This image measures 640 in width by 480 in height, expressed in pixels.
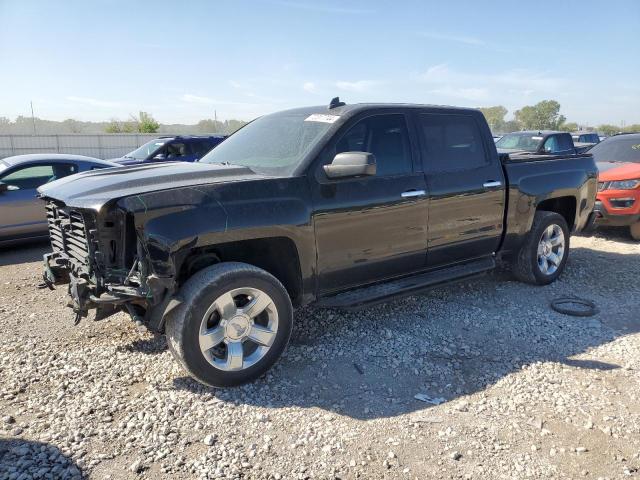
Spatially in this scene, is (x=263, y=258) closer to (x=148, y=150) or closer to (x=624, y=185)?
(x=624, y=185)

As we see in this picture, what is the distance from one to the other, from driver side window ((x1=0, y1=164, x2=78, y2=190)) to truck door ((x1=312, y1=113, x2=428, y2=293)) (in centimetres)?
526

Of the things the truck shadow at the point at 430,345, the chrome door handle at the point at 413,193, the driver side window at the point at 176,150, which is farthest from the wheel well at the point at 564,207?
the driver side window at the point at 176,150

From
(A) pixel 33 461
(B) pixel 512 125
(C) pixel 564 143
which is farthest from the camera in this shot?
(B) pixel 512 125

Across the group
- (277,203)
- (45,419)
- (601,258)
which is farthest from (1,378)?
(601,258)

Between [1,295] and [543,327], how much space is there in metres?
5.55

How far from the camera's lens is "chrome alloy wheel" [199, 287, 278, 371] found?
3.31 m

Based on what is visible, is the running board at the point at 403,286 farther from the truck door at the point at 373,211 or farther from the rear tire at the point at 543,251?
the rear tire at the point at 543,251

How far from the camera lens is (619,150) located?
8914 millimetres

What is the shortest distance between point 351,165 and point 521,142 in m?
10.9

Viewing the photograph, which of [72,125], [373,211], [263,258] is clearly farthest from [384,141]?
[72,125]

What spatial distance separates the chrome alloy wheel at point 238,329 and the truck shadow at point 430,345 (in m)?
0.22

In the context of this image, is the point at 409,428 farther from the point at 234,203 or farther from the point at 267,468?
the point at 234,203

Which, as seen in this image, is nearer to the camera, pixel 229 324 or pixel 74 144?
pixel 229 324

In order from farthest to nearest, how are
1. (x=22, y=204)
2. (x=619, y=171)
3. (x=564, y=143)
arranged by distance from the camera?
(x=564, y=143) < (x=619, y=171) < (x=22, y=204)
